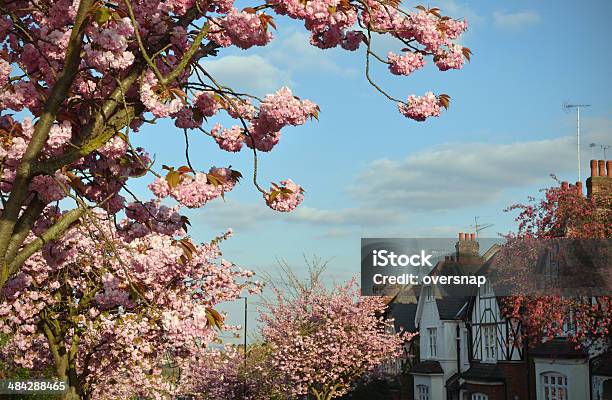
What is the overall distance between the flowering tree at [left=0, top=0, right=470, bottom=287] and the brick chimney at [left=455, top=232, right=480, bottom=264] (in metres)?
36.0

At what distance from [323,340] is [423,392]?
10.4 metres

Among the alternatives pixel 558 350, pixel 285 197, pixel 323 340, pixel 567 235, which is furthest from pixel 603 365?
pixel 285 197

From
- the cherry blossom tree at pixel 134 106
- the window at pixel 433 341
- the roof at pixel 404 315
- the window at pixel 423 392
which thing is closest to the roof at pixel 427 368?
the window at pixel 433 341

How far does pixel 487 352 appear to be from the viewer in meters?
37.4

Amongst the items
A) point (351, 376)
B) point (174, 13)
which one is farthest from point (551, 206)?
point (174, 13)

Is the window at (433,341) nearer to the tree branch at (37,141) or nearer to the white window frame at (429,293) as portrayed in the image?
the white window frame at (429,293)

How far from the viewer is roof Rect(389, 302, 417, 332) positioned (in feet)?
159

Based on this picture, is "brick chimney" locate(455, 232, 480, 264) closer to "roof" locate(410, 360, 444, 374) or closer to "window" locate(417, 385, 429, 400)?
"roof" locate(410, 360, 444, 374)

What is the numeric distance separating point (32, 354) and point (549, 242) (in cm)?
1608

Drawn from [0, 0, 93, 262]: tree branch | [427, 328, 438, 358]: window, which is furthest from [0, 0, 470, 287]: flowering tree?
[427, 328, 438, 358]: window

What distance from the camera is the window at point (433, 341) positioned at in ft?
145

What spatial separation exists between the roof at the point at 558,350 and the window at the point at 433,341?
455 inches

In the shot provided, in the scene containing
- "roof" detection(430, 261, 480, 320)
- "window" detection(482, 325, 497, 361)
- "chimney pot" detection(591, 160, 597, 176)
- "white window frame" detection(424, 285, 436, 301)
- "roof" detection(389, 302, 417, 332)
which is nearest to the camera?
"chimney pot" detection(591, 160, 597, 176)

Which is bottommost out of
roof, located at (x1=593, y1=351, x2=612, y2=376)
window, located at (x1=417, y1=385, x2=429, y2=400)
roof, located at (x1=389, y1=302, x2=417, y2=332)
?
window, located at (x1=417, y1=385, x2=429, y2=400)
